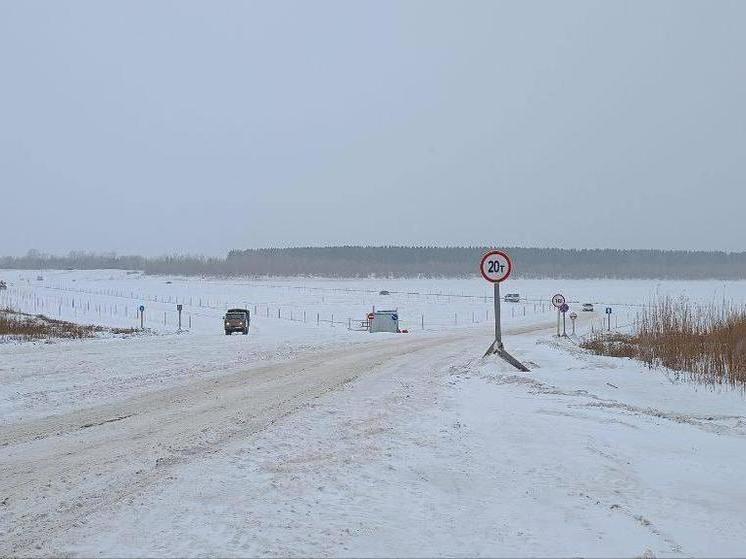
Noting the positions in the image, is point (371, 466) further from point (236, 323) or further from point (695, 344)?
point (236, 323)

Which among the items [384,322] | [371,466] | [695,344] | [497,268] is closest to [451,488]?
[371,466]

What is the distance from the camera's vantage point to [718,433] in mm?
8781

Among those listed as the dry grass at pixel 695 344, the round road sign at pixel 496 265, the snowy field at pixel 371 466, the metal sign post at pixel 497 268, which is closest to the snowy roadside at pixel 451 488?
the snowy field at pixel 371 466

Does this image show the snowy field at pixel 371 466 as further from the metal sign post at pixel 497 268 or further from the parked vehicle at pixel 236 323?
the parked vehicle at pixel 236 323

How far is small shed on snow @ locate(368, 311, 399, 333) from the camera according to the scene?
42000 millimetres

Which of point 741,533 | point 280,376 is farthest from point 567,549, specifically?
point 280,376

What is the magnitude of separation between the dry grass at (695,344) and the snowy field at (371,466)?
1440 mm

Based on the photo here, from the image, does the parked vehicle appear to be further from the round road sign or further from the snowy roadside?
the snowy roadside

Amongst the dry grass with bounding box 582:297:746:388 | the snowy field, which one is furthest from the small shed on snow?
the snowy field

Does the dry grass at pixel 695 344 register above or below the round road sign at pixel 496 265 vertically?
below

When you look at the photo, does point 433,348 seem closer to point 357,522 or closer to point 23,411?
point 23,411

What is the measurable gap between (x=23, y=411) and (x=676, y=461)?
9285mm

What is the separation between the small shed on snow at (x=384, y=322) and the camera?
42.0 meters

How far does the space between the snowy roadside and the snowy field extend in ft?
0.07
